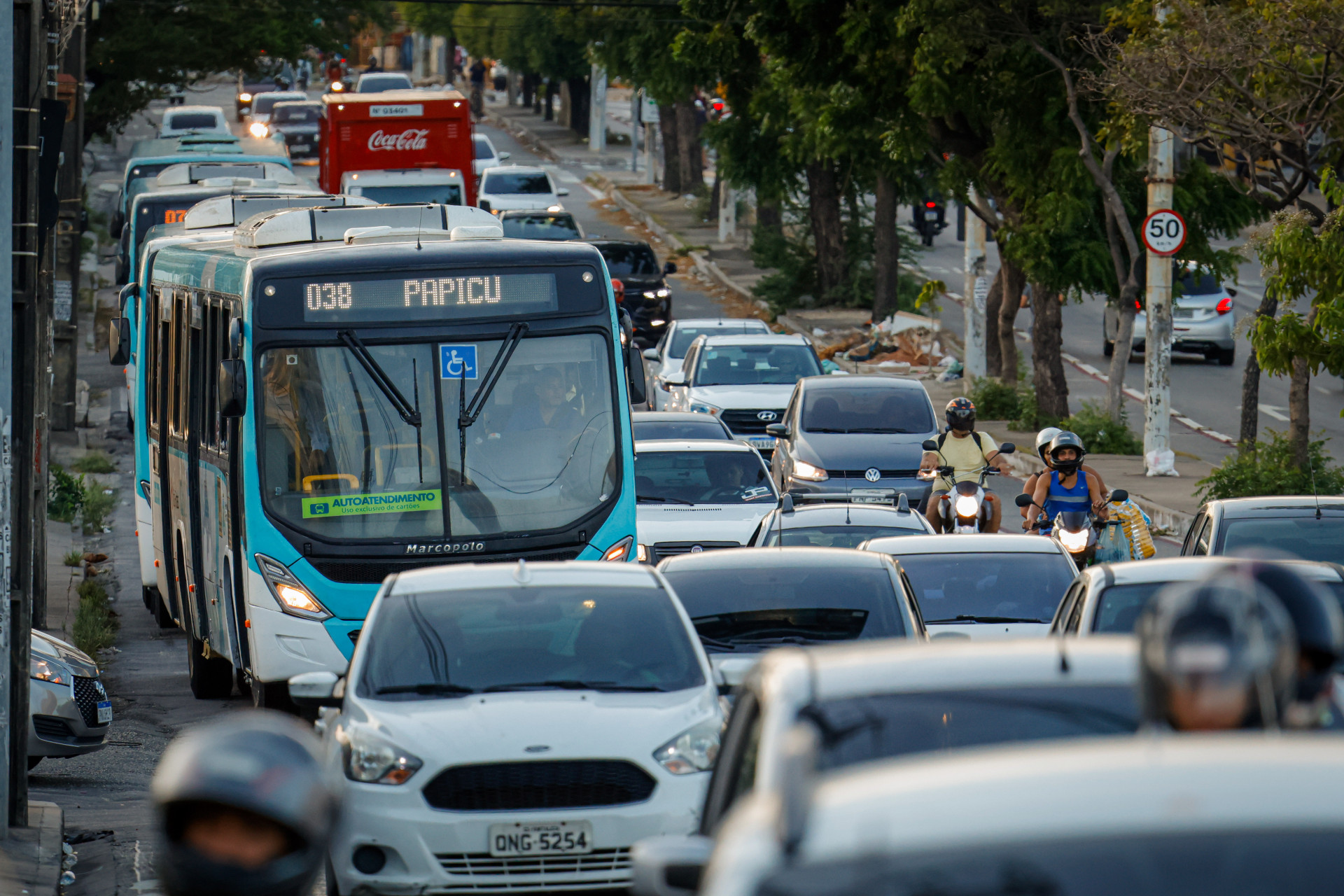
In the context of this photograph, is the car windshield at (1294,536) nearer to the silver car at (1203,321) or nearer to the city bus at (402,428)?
the city bus at (402,428)

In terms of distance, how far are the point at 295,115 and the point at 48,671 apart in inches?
2620

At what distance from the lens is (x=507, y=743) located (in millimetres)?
8133

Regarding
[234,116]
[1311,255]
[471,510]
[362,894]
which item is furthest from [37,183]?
[234,116]

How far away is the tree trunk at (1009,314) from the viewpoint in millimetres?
33188

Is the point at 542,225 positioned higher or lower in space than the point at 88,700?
higher

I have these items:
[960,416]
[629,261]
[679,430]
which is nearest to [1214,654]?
[960,416]

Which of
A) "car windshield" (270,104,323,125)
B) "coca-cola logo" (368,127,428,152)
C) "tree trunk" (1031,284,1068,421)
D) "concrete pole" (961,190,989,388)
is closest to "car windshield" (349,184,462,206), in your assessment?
"coca-cola logo" (368,127,428,152)

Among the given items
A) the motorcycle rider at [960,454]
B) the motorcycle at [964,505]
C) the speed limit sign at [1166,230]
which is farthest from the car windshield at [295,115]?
the motorcycle at [964,505]

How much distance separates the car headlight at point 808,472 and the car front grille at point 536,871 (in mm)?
13215

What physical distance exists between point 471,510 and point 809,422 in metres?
9.87

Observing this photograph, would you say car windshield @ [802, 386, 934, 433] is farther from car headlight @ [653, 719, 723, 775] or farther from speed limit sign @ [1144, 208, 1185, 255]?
car headlight @ [653, 719, 723, 775]

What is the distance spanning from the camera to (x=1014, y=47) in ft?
92.2

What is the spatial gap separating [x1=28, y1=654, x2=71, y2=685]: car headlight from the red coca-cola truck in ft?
87.8

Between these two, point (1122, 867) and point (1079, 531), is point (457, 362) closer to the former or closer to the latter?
point (1079, 531)
